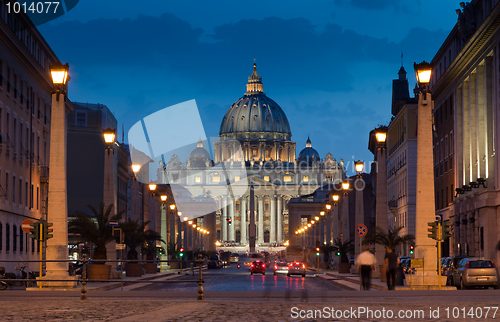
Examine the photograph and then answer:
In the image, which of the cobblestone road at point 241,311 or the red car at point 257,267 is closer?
the cobblestone road at point 241,311

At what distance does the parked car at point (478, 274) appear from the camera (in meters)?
29.7

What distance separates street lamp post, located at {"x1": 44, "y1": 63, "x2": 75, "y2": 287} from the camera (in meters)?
25.8

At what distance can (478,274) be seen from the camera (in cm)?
2988

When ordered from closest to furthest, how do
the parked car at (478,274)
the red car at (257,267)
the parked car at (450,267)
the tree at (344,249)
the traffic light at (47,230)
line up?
1. the traffic light at (47,230)
2. the parked car at (478,274)
3. the parked car at (450,267)
4. the tree at (344,249)
5. the red car at (257,267)

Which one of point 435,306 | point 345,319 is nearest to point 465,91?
point 435,306

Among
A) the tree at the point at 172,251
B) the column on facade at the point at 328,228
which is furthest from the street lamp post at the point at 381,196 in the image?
the column on facade at the point at 328,228

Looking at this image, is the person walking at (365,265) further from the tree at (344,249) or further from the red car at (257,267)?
the red car at (257,267)

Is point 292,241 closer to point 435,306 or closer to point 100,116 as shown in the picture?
point 100,116

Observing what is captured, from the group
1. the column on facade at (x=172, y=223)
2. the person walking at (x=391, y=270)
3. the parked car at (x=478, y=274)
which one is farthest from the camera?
the column on facade at (x=172, y=223)

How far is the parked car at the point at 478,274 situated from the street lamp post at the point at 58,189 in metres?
14.5

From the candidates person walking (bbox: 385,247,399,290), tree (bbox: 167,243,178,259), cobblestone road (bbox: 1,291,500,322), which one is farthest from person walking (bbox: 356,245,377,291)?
tree (bbox: 167,243,178,259)

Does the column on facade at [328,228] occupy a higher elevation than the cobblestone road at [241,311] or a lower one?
higher

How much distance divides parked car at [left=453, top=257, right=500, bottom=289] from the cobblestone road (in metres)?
9.18

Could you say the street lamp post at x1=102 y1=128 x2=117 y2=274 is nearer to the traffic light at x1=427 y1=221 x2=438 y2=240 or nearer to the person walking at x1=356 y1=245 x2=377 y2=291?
the person walking at x1=356 y1=245 x2=377 y2=291
